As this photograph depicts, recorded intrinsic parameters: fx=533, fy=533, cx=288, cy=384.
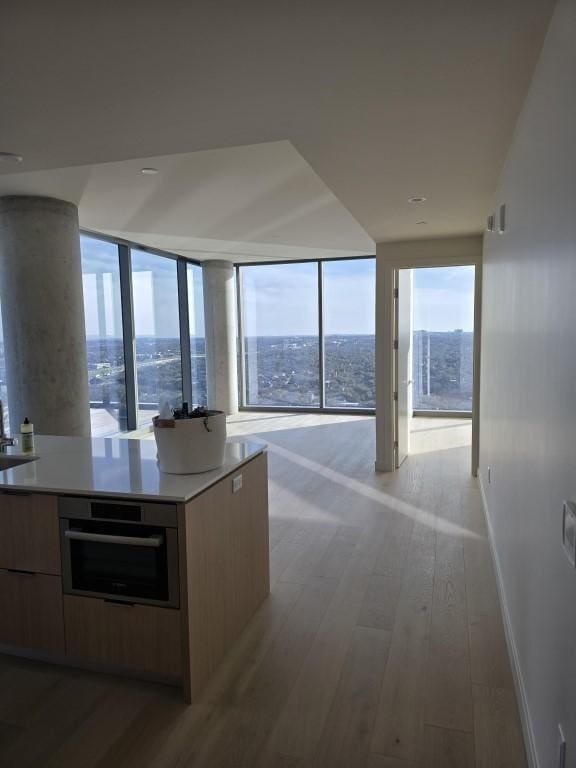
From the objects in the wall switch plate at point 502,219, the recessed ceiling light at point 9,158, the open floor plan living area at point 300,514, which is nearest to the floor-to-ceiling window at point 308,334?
the open floor plan living area at point 300,514

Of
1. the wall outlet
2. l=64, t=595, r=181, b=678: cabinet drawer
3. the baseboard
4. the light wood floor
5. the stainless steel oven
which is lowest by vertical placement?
the light wood floor

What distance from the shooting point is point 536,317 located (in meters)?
1.94

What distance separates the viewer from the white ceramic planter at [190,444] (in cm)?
237

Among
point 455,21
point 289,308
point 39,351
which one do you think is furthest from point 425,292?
point 455,21

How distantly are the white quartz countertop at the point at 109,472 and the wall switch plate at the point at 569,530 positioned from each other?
1.33 metres

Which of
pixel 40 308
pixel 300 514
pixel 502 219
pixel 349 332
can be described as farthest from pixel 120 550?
pixel 349 332

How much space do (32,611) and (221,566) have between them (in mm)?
850

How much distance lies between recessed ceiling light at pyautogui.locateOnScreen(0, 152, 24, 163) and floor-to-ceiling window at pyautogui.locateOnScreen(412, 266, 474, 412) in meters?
7.18

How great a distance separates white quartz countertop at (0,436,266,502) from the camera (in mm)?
2217

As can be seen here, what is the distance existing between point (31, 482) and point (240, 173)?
9.36 feet

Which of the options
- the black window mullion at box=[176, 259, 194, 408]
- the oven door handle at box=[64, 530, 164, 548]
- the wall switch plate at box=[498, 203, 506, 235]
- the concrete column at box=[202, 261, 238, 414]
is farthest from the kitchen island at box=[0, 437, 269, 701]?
the concrete column at box=[202, 261, 238, 414]

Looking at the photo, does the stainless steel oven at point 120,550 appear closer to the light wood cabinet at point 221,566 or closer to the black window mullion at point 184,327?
the light wood cabinet at point 221,566

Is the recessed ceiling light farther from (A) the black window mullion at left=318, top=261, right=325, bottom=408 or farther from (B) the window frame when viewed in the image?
(A) the black window mullion at left=318, top=261, right=325, bottom=408

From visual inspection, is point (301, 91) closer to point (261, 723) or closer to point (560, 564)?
point (560, 564)
